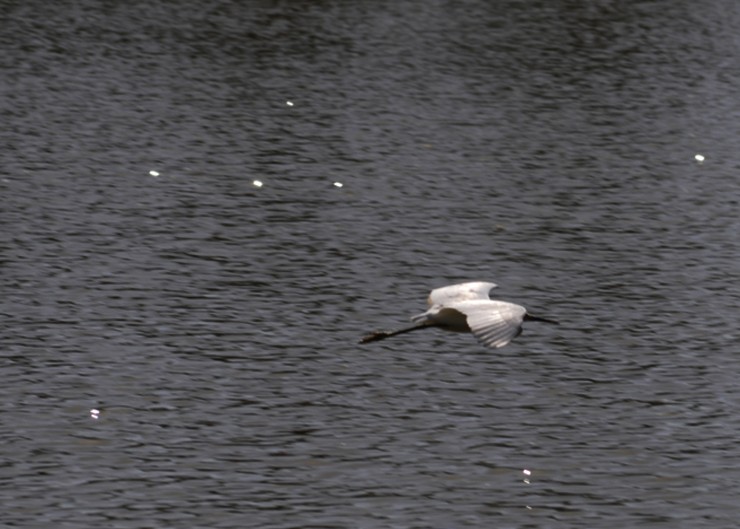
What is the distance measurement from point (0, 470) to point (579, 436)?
6.66m

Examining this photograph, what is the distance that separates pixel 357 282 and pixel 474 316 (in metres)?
9.23

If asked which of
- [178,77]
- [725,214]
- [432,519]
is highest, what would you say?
[432,519]

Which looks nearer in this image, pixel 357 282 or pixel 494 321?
pixel 494 321

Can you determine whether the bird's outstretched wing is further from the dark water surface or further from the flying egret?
the dark water surface

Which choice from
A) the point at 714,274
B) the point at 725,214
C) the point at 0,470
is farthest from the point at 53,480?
the point at 725,214

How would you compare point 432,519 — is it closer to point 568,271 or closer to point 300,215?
point 568,271

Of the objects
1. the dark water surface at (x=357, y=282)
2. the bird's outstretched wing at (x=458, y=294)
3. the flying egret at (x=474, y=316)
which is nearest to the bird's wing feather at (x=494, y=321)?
the flying egret at (x=474, y=316)

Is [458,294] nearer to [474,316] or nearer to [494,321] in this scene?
[474,316]

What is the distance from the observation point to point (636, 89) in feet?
163

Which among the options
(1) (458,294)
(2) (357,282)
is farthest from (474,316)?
(2) (357,282)

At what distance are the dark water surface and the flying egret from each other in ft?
5.05

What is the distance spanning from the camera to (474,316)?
1934 cm

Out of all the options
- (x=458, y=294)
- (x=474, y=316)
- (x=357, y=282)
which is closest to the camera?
(x=474, y=316)

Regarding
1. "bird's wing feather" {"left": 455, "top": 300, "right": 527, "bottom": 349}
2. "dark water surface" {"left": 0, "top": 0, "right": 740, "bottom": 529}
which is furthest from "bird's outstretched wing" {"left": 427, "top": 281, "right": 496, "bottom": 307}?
"dark water surface" {"left": 0, "top": 0, "right": 740, "bottom": 529}
